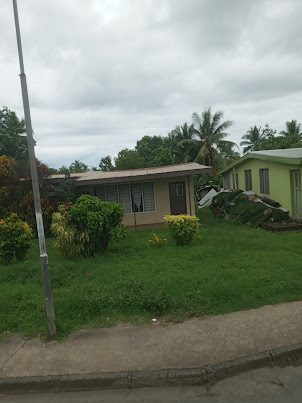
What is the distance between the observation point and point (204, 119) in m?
26.4

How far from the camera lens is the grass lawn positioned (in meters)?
4.65

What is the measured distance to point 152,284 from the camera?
5512mm

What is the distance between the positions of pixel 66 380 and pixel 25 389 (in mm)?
445

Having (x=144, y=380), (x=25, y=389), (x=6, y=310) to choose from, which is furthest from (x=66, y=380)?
(x=6, y=310)

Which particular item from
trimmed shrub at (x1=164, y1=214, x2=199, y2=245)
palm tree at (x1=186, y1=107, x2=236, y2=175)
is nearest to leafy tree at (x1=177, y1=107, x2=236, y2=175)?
palm tree at (x1=186, y1=107, x2=236, y2=175)

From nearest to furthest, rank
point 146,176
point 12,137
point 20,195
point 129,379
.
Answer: point 129,379, point 146,176, point 20,195, point 12,137

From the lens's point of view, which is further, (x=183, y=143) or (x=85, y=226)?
(x=183, y=143)

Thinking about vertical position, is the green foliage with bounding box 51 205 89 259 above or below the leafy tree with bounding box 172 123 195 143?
Answer: below

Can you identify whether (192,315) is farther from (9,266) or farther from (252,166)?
(252,166)

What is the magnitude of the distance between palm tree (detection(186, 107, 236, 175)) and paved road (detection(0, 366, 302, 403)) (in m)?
21.0

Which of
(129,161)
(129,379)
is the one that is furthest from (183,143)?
(129,379)

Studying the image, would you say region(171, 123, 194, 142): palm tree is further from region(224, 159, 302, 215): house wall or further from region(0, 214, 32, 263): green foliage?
region(0, 214, 32, 263): green foliage

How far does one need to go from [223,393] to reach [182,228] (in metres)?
5.65

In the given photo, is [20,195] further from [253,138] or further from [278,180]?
[253,138]
